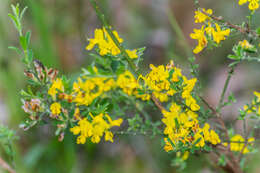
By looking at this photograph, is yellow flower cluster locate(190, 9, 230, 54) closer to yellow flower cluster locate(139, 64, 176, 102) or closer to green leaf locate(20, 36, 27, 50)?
yellow flower cluster locate(139, 64, 176, 102)

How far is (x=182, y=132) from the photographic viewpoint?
76 centimetres

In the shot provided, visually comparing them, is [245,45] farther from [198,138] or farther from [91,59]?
[91,59]

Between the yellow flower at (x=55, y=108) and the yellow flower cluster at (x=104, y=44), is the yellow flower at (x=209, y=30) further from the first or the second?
the yellow flower at (x=55, y=108)

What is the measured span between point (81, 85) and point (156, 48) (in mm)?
1530

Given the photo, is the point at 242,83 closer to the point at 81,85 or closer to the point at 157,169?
the point at 157,169

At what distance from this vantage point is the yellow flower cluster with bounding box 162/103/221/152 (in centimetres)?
76

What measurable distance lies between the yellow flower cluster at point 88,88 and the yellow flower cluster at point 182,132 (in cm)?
20

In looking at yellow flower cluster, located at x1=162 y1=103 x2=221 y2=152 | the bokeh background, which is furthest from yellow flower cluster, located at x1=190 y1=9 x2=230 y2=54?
the bokeh background

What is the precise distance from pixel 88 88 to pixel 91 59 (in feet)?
3.50

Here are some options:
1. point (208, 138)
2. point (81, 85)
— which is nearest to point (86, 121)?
point (81, 85)

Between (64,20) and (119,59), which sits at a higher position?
(64,20)

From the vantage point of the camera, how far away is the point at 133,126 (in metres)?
0.95

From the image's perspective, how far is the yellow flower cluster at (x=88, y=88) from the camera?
84 cm

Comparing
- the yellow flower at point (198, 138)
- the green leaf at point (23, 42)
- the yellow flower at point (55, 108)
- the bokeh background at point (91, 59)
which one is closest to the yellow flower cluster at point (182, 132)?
the yellow flower at point (198, 138)
